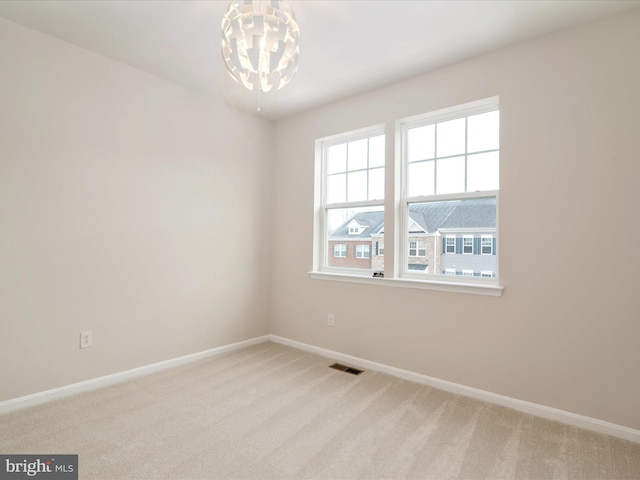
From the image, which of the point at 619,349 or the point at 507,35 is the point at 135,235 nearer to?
the point at 507,35

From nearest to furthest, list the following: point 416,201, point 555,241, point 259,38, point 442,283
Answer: point 259,38 < point 555,241 < point 442,283 < point 416,201

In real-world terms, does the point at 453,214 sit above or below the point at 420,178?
below

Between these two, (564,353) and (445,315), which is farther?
(445,315)

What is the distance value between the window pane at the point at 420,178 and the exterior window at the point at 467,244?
0.49 metres

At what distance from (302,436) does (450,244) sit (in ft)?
6.10

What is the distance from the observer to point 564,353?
2.22 metres

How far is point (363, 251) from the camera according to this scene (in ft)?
11.0

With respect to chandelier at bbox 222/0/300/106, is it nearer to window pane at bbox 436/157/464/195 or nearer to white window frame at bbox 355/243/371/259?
window pane at bbox 436/157/464/195

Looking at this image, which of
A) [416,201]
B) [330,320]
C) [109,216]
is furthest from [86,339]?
[416,201]

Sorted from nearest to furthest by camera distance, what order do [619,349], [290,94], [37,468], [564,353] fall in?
[37,468] → [619,349] → [564,353] → [290,94]

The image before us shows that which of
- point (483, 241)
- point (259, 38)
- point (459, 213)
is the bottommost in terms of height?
point (483, 241)

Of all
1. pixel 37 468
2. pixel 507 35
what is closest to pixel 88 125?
pixel 37 468

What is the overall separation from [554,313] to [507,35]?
77.4 inches

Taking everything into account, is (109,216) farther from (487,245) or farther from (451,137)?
(487,245)
